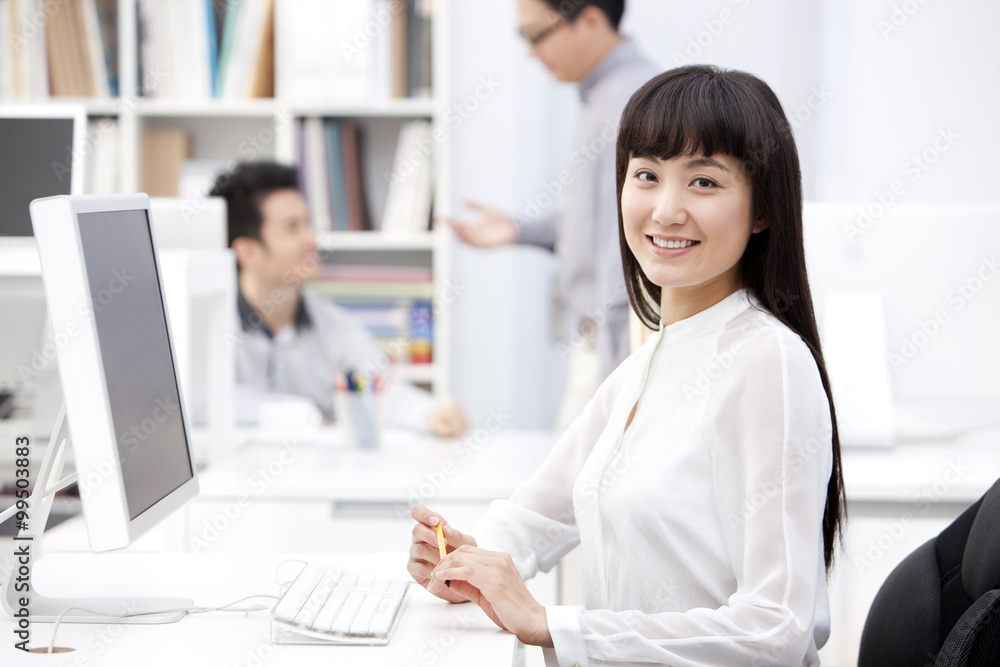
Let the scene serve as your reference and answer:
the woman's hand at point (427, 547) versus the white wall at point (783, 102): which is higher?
the white wall at point (783, 102)

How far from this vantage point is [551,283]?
11.0 ft

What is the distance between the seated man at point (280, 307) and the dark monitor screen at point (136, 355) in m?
1.70

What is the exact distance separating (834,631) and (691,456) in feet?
3.18

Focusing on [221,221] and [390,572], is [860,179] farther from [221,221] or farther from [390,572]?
[390,572]

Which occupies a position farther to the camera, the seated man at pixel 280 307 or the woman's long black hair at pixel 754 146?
the seated man at pixel 280 307

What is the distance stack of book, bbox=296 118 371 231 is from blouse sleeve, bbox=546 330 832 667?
2.35 meters

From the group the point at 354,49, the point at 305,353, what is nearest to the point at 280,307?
the point at 305,353

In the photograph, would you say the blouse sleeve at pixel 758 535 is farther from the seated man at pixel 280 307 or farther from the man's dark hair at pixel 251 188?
the man's dark hair at pixel 251 188

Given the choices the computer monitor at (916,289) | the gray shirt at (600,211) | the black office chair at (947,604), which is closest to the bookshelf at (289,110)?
the gray shirt at (600,211)

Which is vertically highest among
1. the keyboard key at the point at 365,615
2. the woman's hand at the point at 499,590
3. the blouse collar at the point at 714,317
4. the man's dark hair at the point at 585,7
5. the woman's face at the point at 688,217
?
the man's dark hair at the point at 585,7

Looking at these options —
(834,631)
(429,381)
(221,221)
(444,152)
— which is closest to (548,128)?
(444,152)

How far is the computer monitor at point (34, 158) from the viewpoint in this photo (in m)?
1.54

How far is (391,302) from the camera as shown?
10.5 feet

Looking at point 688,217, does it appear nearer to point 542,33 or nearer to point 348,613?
point 348,613
